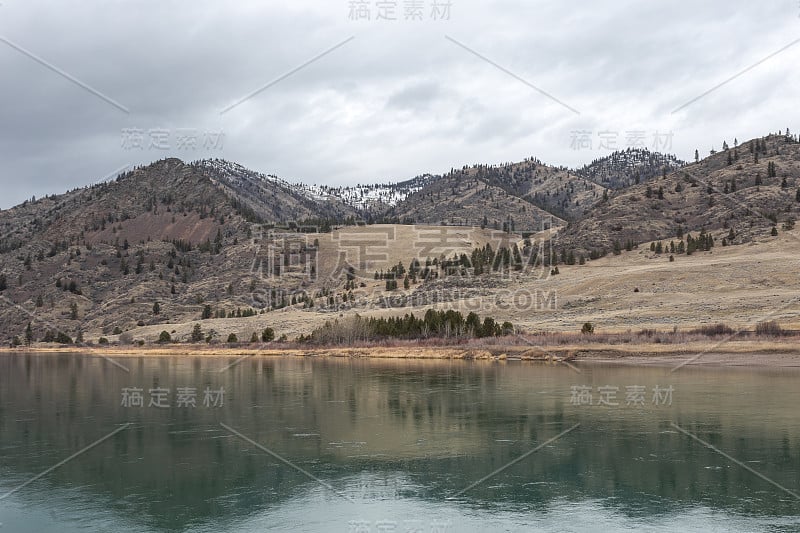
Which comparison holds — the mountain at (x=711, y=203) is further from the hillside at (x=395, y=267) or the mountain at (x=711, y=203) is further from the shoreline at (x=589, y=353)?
the shoreline at (x=589, y=353)

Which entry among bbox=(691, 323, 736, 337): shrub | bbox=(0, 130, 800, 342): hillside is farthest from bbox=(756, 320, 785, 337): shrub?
bbox=(0, 130, 800, 342): hillside

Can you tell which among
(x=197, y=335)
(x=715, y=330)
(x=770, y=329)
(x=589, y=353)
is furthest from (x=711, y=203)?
(x=197, y=335)

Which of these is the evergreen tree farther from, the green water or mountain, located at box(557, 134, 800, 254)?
mountain, located at box(557, 134, 800, 254)

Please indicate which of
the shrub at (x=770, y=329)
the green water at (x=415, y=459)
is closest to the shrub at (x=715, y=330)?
the shrub at (x=770, y=329)

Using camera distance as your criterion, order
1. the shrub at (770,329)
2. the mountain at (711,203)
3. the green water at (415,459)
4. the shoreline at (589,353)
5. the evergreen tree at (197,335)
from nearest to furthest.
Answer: the green water at (415,459) → the shoreline at (589,353) → the shrub at (770,329) → the evergreen tree at (197,335) → the mountain at (711,203)

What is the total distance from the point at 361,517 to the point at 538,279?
326 feet

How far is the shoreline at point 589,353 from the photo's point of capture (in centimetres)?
5241

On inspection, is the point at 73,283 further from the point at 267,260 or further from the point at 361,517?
the point at 361,517

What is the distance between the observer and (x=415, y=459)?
22.8m

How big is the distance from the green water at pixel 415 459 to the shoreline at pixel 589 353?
1151cm

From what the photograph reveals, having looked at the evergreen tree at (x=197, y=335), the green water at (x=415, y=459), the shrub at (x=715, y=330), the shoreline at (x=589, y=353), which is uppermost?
the evergreen tree at (x=197, y=335)

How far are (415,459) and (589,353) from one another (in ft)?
137

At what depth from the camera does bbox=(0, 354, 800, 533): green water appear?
1662 cm

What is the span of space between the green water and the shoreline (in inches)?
453
